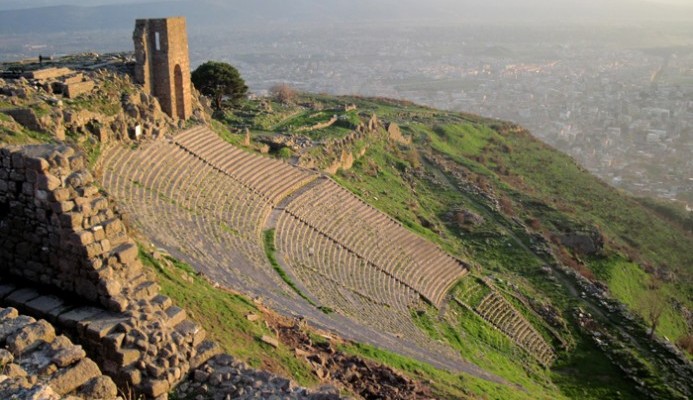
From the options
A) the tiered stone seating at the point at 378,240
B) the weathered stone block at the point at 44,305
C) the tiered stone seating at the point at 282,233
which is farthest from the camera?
the tiered stone seating at the point at 378,240

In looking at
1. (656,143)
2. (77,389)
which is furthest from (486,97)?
(77,389)

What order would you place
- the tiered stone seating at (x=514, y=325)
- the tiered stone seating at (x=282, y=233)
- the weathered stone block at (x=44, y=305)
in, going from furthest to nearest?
1. the tiered stone seating at (x=514, y=325)
2. the tiered stone seating at (x=282, y=233)
3. the weathered stone block at (x=44, y=305)

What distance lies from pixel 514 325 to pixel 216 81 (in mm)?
19725

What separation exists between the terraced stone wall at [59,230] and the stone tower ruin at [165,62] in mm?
13753

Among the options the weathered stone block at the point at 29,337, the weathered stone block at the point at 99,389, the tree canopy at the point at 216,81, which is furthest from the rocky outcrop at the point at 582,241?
the weathered stone block at the point at 29,337

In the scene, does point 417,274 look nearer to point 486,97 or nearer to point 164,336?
point 164,336

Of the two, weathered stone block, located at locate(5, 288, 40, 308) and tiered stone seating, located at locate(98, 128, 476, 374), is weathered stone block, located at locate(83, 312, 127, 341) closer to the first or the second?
weathered stone block, located at locate(5, 288, 40, 308)

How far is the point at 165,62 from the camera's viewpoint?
21969mm

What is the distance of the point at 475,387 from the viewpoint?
13172mm

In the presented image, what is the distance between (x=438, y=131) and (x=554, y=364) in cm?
2449

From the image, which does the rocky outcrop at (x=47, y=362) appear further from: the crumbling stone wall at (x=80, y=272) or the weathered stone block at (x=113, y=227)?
the weathered stone block at (x=113, y=227)

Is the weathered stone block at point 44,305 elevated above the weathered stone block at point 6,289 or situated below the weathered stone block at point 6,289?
below

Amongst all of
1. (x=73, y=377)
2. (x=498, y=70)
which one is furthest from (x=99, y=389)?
(x=498, y=70)

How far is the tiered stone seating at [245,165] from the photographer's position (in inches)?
806
